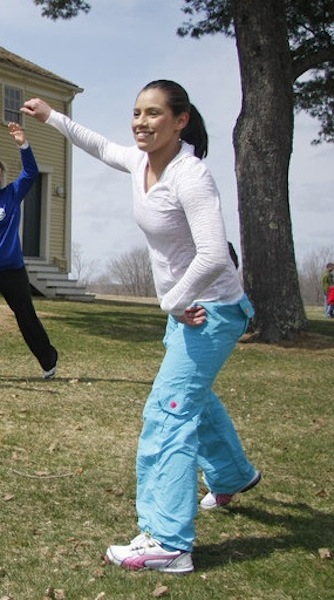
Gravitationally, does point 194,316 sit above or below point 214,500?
above

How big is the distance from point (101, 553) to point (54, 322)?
9.96 metres

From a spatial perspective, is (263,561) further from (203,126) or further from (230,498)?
(203,126)

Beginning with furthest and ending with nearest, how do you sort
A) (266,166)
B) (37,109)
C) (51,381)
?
(266,166) → (51,381) → (37,109)

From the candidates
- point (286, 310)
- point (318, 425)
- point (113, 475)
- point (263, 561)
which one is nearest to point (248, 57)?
point (286, 310)

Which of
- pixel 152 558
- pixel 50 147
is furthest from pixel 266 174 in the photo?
pixel 50 147

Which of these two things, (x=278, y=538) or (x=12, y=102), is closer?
(x=278, y=538)

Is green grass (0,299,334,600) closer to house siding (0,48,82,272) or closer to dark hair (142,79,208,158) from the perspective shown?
dark hair (142,79,208,158)

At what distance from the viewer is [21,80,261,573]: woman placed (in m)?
3.31

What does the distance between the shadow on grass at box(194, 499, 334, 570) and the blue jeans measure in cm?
33

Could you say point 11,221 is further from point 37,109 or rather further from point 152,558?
point 152,558

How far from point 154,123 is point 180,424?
1382mm

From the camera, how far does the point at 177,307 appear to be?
134 inches

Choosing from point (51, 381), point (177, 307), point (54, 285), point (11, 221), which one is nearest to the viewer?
point (177, 307)

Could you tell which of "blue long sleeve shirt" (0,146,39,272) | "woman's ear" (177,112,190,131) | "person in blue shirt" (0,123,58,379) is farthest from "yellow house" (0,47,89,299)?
"woman's ear" (177,112,190,131)
